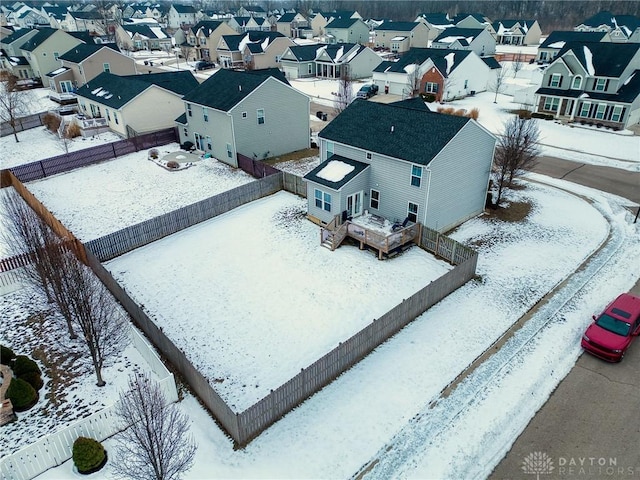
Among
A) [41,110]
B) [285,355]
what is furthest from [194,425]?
[41,110]

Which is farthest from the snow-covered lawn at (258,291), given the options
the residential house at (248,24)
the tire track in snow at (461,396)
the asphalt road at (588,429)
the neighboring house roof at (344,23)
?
the residential house at (248,24)

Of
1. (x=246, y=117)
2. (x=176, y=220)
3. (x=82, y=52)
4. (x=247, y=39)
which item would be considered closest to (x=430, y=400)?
(x=176, y=220)

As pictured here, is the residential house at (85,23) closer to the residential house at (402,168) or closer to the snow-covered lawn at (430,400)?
the residential house at (402,168)

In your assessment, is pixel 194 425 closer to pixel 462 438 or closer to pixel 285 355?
pixel 285 355

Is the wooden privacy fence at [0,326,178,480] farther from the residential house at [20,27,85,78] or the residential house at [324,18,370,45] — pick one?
the residential house at [324,18,370,45]

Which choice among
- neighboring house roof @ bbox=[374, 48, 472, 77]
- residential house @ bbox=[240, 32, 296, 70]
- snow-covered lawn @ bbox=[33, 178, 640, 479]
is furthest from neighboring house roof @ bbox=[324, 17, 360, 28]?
snow-covered lawn @ bbox=[33, 178, 640, 479]
